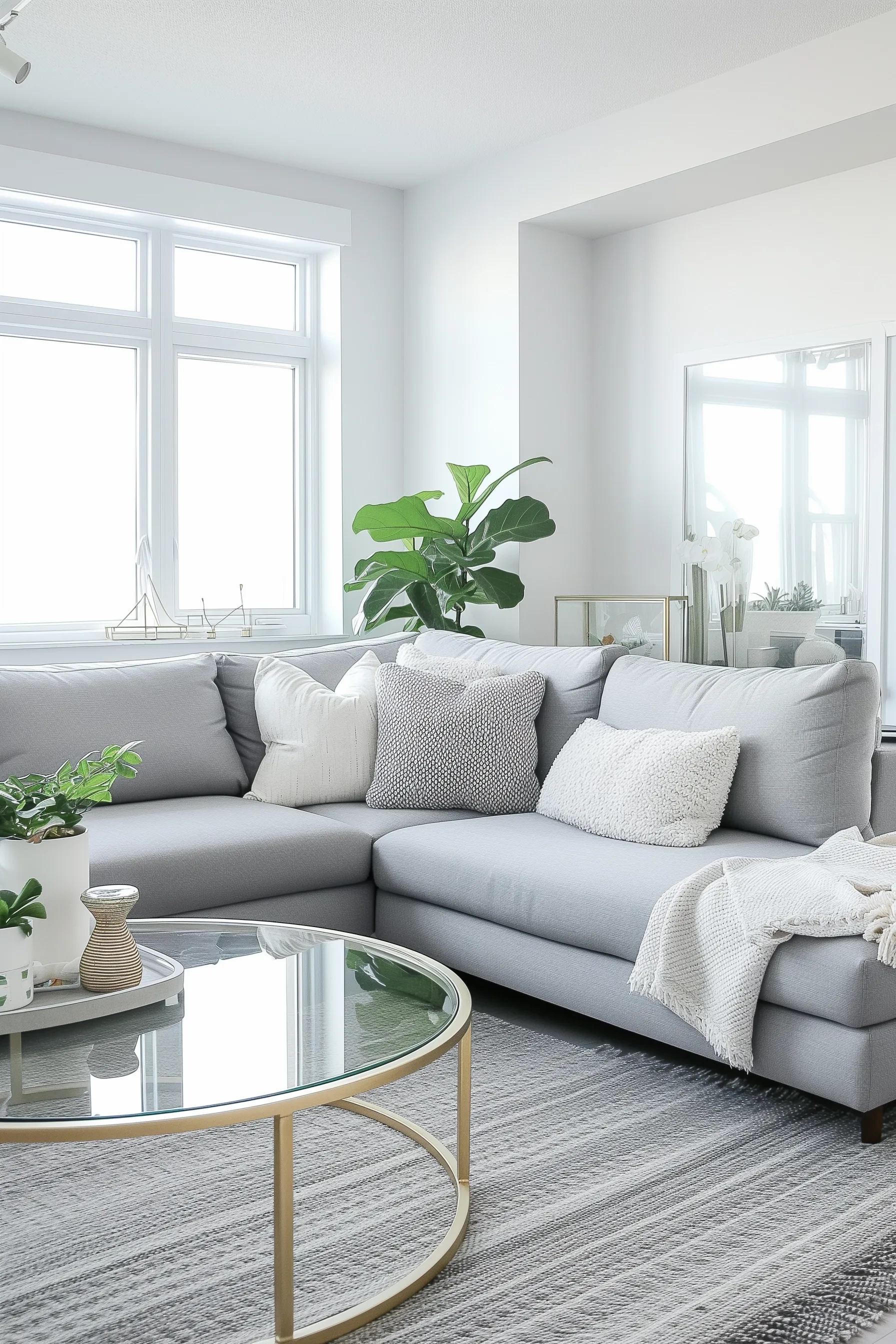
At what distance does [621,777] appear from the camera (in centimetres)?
312

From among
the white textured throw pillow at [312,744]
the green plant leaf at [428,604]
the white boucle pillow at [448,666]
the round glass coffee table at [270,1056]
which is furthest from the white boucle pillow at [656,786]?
the green plant leaf at [428,604]

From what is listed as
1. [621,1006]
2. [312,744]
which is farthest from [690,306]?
[621,1006]

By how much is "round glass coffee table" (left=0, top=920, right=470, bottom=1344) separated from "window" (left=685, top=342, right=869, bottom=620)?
2675 millimetres

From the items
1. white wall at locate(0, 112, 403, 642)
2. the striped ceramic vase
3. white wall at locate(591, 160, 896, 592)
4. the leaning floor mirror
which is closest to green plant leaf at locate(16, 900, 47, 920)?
the striped ceramic vase

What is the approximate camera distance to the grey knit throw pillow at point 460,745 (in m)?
3.52

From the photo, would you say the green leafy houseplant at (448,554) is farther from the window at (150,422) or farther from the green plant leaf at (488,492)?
the window at (150,422)

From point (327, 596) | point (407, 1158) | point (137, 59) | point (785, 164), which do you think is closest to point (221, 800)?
point (407, 1158)

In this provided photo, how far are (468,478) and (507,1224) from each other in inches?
128

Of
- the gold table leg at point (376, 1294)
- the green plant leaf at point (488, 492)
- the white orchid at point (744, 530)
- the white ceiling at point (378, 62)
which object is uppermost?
the white ceiling at point (378, 62)

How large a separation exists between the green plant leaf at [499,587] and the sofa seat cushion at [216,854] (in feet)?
5.09

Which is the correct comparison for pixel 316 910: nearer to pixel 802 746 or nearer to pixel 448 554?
pixel 802 746

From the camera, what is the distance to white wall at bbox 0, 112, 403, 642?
5242 millimetres

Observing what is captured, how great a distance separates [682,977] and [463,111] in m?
3.40

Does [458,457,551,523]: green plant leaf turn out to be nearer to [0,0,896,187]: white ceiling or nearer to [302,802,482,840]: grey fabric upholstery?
[0,0,896,187]: white ceiling
